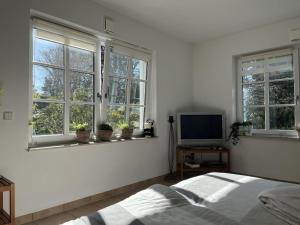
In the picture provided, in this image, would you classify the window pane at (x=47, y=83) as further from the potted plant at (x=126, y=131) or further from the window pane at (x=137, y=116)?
the window pane at (x=137, y=116)

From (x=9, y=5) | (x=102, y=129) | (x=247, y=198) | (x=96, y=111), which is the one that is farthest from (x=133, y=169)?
A: (x=9, y=5)

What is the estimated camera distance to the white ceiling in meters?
3.10

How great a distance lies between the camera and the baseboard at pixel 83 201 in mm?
2483

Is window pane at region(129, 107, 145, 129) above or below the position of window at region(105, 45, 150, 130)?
below

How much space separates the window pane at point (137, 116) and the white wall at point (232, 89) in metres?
1.35

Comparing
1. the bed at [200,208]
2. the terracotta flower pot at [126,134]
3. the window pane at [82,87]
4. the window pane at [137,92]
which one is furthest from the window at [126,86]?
the bed at [200,208]

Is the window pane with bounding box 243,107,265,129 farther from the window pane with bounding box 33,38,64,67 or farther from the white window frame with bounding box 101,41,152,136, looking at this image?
the window pane with bounding box 33,38,64,67

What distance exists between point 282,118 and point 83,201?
10.8 feet


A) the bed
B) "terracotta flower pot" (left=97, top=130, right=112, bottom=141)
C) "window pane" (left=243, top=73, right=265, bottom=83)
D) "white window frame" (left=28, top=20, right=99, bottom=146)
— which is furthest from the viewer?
"window pane" (left=243, top=73, right=265, bottom=83)

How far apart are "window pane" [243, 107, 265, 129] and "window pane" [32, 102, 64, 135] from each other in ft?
10.3

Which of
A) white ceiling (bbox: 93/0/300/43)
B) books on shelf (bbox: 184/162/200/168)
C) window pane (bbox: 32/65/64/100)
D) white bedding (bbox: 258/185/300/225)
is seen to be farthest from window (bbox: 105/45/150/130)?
white bedding (bbox: 258/185/300/225)

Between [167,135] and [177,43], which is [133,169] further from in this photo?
[177,43]

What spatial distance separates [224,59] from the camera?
14.3ft

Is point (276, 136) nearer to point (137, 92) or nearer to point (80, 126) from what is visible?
point (137, 92)
